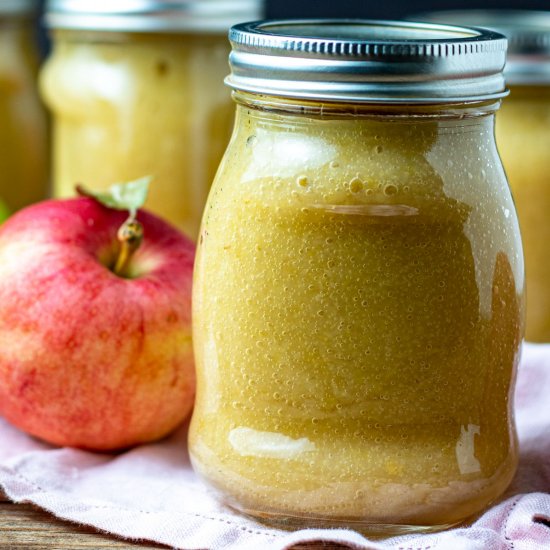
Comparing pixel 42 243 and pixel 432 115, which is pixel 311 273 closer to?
pixel 432 115

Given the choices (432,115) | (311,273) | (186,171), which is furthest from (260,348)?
(186,171)

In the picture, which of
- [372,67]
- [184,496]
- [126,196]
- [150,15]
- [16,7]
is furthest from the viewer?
[16,7]

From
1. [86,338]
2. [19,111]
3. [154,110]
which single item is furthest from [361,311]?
[19,111]

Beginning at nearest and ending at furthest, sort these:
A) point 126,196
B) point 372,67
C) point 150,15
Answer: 1. point 372,67
2. point 126,196
3. point 150,15

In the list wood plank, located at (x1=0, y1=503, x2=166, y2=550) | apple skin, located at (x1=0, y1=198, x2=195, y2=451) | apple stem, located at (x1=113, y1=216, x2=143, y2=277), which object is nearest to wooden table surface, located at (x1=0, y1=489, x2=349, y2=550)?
wood plank, located at (x1=0, y1=503, x2=166, y2=550)

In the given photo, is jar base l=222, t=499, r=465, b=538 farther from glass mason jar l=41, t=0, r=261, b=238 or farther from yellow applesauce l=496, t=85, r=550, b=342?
glass mason jar l=41, t=0, r=261, b=238

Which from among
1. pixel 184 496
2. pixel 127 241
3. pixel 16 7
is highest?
pixel 16 7

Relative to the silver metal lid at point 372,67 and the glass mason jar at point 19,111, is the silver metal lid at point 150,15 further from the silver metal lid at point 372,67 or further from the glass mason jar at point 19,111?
the silver metal lid at point 372,67

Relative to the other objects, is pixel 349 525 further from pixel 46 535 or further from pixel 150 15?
pixel 150 15

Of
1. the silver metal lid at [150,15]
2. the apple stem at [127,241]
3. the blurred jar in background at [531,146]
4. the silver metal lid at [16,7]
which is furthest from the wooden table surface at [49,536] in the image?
the silver metal lid at [16,7]
